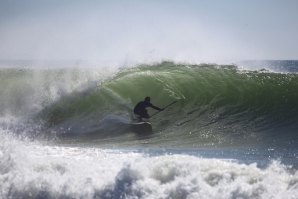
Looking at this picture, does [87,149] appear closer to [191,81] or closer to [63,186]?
[63,186]

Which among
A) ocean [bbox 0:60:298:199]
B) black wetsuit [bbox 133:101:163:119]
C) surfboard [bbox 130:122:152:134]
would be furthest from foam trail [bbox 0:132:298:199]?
black wetsuit [bbox 133:101:163:119]

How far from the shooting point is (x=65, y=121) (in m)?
16.2

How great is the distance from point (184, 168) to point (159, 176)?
1.57 ft

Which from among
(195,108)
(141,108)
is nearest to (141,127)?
(141,108)

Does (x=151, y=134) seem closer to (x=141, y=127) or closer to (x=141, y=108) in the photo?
(x=141, y=127)

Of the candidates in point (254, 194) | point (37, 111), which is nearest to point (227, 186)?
point (254, 194)

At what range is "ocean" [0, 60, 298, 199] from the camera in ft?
27.2

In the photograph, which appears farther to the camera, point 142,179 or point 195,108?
point 195,108

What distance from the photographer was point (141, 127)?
1458 centimetres

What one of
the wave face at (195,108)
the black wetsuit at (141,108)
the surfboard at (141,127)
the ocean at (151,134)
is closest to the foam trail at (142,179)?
the ocean at (151,134)

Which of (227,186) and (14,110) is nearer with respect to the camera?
(227,186)

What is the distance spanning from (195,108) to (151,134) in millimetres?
2942

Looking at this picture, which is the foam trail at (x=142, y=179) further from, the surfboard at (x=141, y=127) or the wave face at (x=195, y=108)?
the surfboard at (x=141, y=127)

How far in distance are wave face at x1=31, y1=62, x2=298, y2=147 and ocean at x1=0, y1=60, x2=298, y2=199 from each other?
0.04 metres
